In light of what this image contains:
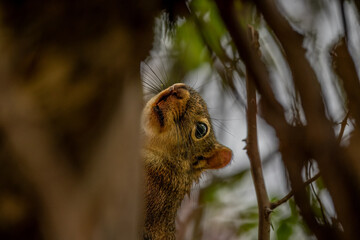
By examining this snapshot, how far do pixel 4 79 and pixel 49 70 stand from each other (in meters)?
0.09

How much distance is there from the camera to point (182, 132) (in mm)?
3383

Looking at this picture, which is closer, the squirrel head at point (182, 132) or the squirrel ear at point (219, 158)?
the squirrel head at point (182, 132)

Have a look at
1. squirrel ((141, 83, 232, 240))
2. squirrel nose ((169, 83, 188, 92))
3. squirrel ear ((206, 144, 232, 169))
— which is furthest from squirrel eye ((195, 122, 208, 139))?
squirrel nose ((169, 83, 188, 92))

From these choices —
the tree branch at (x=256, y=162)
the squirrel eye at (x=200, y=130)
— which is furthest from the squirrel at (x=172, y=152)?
the tree branch at (x=256, y=162)

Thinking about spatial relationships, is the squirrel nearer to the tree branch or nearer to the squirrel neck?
the squirrel neck

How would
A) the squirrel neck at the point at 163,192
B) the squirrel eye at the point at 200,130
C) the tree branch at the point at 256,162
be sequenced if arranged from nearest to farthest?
the tree branch at the point at 256,162
the squirrel neck at the point at 163,192
the squirrel eye at the point at 200,130

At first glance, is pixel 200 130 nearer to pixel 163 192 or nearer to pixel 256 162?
pixel 163 192

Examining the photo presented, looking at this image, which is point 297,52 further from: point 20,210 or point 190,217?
point 190,217

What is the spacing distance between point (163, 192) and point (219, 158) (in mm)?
576

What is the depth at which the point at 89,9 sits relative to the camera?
0.92 m

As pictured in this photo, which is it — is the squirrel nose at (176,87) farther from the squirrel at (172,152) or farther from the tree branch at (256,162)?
the tree branch at (256,162)

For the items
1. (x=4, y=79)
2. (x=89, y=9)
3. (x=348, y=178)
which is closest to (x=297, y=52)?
(x=348, y=178)

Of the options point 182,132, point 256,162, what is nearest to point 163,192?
point 182,132

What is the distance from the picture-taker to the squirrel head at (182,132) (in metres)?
3.18
